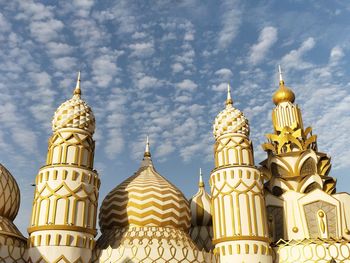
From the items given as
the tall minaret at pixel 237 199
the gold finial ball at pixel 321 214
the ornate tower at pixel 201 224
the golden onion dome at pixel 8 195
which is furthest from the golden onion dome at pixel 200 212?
the golden onion dome at pixel 8 195

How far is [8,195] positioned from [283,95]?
22.9m

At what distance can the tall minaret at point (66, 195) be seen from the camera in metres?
19.1

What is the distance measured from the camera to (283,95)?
34.8 m

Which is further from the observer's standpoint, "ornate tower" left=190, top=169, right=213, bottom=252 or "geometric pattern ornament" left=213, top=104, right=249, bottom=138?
"ornate tower" left=190, top=169, right=213, bottom=252

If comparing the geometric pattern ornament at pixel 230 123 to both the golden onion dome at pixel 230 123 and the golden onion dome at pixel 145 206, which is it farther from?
the golden onion dome at pixel 145 206

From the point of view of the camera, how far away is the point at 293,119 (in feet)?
108

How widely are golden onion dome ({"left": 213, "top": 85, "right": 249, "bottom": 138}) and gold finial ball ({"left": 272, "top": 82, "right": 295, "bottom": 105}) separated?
34.7ft

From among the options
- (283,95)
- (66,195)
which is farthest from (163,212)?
(283,95)

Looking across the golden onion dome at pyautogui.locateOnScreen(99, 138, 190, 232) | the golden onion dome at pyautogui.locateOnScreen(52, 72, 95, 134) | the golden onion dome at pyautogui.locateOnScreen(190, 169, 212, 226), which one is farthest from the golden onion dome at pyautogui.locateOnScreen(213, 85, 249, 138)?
the golden onion dome at pyautogui.locateOnScreen(52, 72, 95, 134)

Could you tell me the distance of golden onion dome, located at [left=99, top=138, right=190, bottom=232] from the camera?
23.2 meters

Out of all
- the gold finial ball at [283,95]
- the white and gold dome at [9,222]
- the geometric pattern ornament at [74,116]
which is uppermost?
the gold finial ball at [283,95]

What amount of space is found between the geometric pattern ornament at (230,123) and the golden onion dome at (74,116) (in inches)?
292

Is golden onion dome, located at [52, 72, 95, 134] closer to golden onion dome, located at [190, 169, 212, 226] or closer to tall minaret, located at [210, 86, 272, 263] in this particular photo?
tall minaret, located at [210, 86, 272, 263]

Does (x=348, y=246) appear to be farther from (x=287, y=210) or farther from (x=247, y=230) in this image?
(x=247, y=230)
